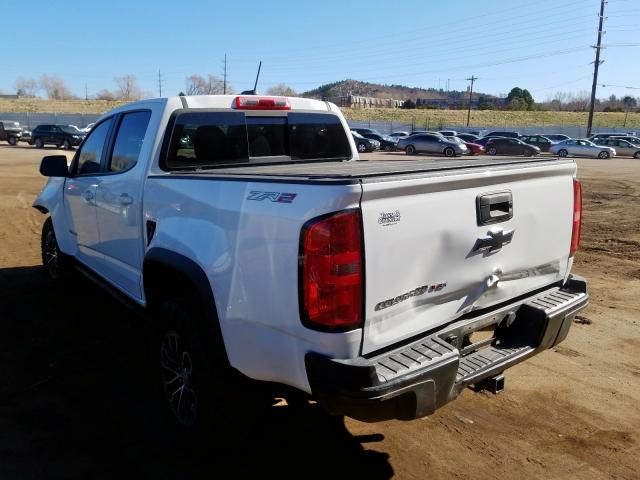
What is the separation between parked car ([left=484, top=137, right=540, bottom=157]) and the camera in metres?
38.6

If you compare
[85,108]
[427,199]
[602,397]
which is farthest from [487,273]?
[85,108]

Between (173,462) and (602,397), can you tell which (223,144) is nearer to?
(173,462)

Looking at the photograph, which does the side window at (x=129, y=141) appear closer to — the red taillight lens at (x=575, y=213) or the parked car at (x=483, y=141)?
the red taillight lens at (x=575, y=213)

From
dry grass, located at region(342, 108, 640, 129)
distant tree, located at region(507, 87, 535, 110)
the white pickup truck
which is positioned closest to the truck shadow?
the white pickup truck

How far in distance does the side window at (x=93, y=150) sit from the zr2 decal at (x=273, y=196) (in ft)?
8.55

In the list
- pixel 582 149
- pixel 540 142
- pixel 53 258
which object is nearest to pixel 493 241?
pixel 53 258

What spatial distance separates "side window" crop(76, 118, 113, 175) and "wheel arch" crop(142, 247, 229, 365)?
1.63 m

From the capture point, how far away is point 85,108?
88.7m

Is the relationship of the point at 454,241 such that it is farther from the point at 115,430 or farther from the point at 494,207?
the point at 115,430

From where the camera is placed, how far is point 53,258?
650 cm

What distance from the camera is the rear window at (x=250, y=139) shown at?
3.89m

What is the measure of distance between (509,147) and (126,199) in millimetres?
39342

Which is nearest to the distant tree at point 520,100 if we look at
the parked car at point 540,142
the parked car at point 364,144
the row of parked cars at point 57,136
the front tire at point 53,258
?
the parked car at point 540,142

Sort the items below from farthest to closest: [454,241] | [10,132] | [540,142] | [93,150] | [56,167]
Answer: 1. [540,142]
2. [10,132]
3. [56,167]
4. [93,150]
5. [454,241]
